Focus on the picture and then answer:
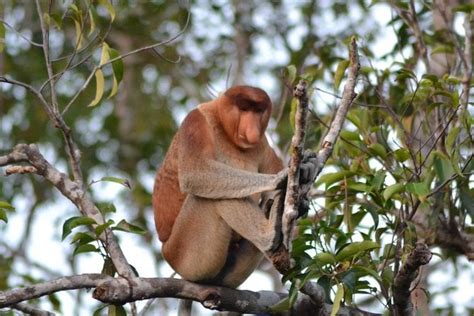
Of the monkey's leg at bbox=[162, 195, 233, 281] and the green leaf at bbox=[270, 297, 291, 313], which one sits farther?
the monkey's leg at bbox=[162, 195, 233, 281]

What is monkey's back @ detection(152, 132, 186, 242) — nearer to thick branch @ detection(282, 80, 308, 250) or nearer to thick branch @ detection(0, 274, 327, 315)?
thick branch @ detection(0, 274, 327, 315)

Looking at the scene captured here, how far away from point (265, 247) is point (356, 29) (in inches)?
184

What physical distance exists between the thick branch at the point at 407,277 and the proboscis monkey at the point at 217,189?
0.74 meters

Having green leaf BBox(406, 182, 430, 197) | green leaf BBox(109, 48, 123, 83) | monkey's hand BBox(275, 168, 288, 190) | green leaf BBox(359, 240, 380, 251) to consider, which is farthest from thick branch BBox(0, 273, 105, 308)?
green leaf BBox(406, 182, 430, 197)

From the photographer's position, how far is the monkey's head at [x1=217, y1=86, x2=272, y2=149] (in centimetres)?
427

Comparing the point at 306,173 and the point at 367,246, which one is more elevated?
the point at 306,173

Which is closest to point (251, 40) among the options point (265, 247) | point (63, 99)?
point (63, 99)

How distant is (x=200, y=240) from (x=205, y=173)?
31 cm

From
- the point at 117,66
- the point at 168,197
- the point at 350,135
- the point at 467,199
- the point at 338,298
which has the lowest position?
the point at 338,298

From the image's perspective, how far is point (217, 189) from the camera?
162 inches

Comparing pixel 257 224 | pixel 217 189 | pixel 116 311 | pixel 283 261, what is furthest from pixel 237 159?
pixel 116 311

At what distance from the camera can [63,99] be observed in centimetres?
897

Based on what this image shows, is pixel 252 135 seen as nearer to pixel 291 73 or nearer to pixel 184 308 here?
pixel 291 73

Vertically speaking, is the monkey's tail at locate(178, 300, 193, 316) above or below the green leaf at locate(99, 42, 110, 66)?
below
